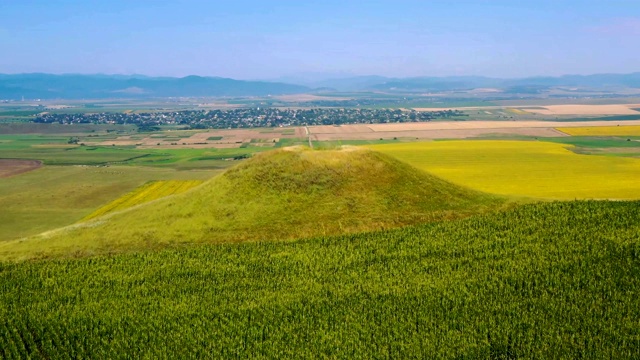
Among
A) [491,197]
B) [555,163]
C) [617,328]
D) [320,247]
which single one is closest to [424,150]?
[555,163]

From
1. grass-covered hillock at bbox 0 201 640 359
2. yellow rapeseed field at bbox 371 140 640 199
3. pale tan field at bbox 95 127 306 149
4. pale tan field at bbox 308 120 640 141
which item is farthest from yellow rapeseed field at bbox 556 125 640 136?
grass-covered hillock at bbox 0 201 640 359

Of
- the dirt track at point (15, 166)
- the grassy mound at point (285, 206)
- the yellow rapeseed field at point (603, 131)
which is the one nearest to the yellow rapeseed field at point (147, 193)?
the grassy mound at point (285, 206)

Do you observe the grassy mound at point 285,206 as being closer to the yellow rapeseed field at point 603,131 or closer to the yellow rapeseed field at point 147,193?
the yellow rapeseed field at point 147,193

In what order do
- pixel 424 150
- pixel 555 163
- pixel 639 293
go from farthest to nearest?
pixel 424 150, pixel 555 163, pixel 639 293

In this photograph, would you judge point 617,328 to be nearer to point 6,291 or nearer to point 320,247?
point 320,247

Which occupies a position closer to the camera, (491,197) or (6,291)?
(6,291)

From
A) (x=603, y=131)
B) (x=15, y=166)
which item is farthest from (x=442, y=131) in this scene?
(x=15, y=166)

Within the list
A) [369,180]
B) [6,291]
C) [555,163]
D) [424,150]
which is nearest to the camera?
[6,291]

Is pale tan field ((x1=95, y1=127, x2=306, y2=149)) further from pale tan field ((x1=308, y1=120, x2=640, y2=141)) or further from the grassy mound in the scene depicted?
the grassy mound
